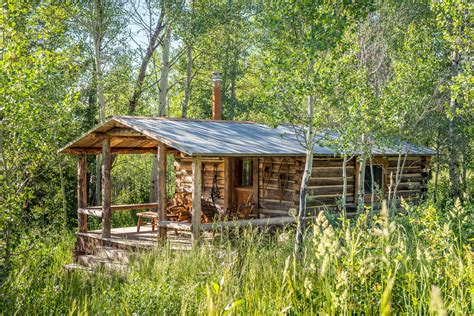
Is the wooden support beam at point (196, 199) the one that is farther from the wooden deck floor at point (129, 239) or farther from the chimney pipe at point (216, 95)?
the chimney pipe at point (216, 95)

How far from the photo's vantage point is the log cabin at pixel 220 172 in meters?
12.3

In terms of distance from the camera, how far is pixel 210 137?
12.8 meters

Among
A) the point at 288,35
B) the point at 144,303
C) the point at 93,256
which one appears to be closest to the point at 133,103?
the point at 93,256

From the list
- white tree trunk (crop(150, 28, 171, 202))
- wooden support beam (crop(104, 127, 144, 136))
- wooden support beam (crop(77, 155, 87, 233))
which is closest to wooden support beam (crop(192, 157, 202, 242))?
wooden support beam (crop(104, 127, 144, 136))

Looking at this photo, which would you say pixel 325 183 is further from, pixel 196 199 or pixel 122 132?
pixel 122 132

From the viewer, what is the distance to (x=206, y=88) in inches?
1067

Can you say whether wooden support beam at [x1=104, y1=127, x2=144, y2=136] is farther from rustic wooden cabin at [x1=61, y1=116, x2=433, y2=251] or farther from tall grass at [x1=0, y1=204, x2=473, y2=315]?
tall grass at [x1=0, y1=204, x2=473, y2=315]

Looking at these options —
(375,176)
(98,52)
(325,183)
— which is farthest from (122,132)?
(375,176)

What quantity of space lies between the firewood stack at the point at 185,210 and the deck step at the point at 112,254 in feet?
8.16

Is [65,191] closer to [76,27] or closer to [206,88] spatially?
[76,27]

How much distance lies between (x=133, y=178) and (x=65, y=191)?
654 centimetres

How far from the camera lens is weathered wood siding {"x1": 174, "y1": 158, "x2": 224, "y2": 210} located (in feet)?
54.0

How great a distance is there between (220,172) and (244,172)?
0.76 m

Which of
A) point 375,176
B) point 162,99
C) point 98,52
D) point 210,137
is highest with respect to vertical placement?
point 98,52
